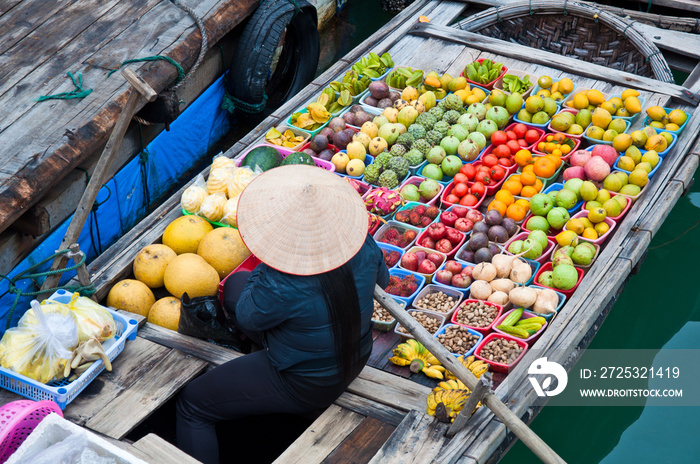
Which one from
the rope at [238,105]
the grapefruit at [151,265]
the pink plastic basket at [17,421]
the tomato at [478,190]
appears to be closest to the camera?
the pink plastic basket at [17,421]

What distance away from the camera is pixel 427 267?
3420mm

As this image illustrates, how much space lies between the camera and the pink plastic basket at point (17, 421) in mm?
2299

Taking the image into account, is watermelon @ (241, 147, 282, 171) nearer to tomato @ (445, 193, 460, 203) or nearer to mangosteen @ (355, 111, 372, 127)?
mangosteen @ (355, 111, 372, 127)

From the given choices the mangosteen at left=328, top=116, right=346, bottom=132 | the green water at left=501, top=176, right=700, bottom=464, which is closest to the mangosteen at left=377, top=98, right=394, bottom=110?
the mangosteen at left=328, top=116, right=346, bottom=132

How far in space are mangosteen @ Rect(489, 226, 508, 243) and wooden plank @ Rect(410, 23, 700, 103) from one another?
1.90 metres

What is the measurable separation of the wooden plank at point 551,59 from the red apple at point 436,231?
6.75 feet

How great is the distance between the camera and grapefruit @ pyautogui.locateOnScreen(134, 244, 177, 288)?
3.29 meters

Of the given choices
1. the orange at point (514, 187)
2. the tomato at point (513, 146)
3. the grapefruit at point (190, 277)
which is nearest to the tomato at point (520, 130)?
the tomato at point (513, 146)

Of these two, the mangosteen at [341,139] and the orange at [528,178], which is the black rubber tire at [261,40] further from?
the orange at [528,178]

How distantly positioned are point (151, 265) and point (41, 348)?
733mm

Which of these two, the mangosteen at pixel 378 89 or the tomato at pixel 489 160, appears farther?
the mangosteen at pixel 378 89

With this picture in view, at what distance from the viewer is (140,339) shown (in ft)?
9.95

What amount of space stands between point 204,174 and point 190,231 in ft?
1.95

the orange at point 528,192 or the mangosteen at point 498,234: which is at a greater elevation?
the orange at point 528,192
